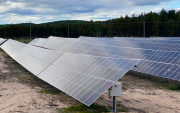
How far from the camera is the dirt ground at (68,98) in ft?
40.2

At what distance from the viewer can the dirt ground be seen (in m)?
12.2

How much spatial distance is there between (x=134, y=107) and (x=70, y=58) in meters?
6.84

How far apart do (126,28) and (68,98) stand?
247ft

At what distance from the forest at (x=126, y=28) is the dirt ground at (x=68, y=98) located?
172 feet

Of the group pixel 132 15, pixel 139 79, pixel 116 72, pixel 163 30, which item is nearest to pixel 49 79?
pixel 116 72

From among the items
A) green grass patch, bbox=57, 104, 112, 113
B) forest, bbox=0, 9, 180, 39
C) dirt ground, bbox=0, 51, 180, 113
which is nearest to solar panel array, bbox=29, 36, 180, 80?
dirt ground, bbox=0, 51, 180, 113

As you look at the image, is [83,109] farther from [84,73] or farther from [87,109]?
[84,73]

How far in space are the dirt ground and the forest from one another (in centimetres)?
5229

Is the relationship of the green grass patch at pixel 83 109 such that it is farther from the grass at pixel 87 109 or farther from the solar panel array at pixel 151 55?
the solar panel array at pixel 151 55

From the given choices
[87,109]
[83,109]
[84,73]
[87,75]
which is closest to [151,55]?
[84,73]

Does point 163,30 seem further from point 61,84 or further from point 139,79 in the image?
point 61,84

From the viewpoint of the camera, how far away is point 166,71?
17.8m

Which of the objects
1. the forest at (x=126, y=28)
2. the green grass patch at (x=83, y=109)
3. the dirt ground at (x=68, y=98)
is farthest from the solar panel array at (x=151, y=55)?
the forest at (x=126, y=28)

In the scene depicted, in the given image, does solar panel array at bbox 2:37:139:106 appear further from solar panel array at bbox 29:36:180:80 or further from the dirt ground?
solar panel array at bbox 29:36:180:80
